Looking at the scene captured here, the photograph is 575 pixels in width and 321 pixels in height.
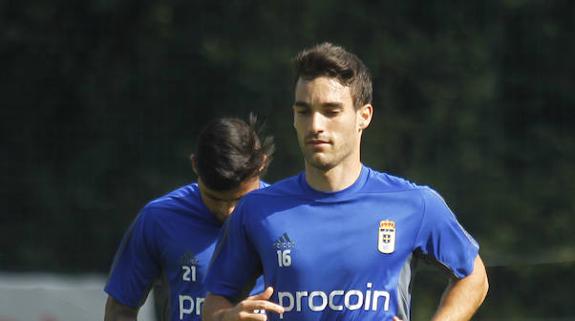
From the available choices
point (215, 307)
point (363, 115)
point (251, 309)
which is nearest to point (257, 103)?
point (363, 115)

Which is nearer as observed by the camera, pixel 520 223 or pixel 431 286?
pixel 431 286

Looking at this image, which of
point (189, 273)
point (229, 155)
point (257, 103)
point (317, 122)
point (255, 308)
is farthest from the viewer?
point (257, 103)

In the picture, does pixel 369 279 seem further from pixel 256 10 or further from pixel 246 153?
pixel 256 10

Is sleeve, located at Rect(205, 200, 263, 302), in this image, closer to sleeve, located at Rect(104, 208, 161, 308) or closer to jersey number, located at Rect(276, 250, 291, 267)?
jersey number, located at Rect(276, 250, 291, 267)

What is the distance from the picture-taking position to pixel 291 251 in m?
4.50

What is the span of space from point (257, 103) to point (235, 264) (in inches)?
381

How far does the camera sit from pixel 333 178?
4602 millimetres

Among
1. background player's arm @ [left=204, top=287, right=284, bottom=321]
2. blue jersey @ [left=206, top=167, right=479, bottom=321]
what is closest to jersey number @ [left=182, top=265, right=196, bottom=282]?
blue jersey @ [left=206, top=167, right=479, bottom=321]

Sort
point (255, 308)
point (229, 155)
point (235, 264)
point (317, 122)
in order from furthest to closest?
point (229, 155), point (235, 264), point (317, 122), point (255, 308)

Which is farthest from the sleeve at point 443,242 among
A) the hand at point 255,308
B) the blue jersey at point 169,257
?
the blue jersey at point 169,257

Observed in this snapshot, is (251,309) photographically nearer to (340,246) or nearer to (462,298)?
(340,246)

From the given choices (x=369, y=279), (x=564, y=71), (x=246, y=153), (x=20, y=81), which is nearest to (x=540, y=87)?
(x=564, y=71)

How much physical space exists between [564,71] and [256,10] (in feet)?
10.4

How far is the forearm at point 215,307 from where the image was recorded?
4539mm
